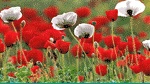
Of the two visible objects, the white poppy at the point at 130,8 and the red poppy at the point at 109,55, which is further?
the red poppy at the point at 109,55

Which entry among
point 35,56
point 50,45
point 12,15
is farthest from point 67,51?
point 12,15

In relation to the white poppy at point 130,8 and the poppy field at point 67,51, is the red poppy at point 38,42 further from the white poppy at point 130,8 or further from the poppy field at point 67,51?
the white poppy at point 130,8

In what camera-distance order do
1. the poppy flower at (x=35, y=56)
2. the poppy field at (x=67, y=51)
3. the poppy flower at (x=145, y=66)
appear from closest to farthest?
the poppy flower at (x=145, y=66), the poppy field at (x=67, y=51), the poppy flower at (x=35, y=56)

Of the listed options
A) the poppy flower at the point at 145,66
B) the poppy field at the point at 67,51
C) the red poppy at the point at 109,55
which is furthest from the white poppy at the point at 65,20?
the poppy flower at the point at 145,66

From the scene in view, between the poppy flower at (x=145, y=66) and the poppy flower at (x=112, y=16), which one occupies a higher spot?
the poppy flower at (x=112, y=16)

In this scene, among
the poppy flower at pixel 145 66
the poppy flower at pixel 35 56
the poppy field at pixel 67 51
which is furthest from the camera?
the poppy flower at pixel 35 56

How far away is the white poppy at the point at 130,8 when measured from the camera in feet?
7.71

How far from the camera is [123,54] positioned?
274 cm

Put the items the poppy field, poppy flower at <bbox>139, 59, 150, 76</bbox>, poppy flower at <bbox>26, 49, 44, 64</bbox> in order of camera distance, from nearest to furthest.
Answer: poppy flower at <bbox>139, 59, 150, 76</bbox>
the poppy field
poppy flower at <bbox>26, 49, 44, 64</bbox>

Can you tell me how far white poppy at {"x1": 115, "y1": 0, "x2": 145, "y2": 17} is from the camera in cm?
235

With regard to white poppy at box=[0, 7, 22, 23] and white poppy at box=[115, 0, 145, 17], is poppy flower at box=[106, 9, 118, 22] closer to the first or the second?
white poppy at box=[115, 0, 145, 17]

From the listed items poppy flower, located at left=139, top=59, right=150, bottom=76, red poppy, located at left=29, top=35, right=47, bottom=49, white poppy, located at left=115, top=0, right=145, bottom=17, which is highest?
white poppy, located at left=115, top=0, right=145, bottom=17

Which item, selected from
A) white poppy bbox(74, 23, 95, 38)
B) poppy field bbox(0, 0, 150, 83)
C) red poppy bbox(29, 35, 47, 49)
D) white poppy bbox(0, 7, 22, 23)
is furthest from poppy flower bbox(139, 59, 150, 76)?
white poppy bbox(0, 7, 22, 23)

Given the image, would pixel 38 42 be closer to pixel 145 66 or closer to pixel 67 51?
pixel 67 51
